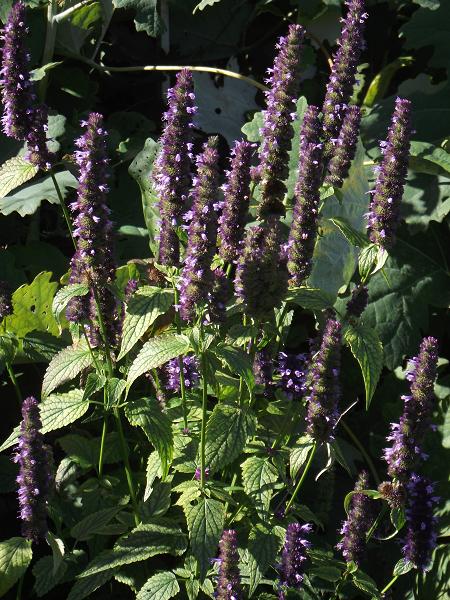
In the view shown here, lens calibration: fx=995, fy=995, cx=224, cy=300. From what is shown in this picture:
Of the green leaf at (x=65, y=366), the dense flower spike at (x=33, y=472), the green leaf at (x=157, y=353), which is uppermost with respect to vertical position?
the green leaf at (x=157, y=353)

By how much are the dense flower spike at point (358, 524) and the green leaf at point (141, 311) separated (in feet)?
2.40

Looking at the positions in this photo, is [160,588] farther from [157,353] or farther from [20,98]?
[20,98]

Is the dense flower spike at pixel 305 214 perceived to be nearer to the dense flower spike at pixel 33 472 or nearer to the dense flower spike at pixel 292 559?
the dense flower spike at pixel 292 559

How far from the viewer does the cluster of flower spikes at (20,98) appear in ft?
8.48

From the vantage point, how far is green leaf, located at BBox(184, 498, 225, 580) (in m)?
2.50

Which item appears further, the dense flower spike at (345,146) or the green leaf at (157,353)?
the dense flower spike at (345,146)

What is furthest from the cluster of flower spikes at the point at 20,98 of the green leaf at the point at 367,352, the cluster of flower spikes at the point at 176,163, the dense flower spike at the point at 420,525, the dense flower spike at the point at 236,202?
the dense flower spike at the point at 420,525

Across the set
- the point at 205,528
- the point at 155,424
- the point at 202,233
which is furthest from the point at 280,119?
the point at 205,528

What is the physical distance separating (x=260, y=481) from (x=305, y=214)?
725 millimetres

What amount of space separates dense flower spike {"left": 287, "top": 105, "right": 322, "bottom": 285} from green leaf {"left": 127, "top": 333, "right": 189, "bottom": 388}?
40 cm

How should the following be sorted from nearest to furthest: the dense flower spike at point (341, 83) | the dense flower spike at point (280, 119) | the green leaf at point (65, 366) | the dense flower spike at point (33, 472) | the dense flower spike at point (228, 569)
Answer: the dense flower spike at point (228, 569), the dense flower spike at point (33, 472), the dense flower spike at point (280, 119), the green leaf at point (65, 366), the dense flower spike at point (341, 83)

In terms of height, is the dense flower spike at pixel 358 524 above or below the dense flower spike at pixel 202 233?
below

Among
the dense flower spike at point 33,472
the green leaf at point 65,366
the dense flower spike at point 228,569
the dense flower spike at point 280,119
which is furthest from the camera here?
the green leaf at point 65,366

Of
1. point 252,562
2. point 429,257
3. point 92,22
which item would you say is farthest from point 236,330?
point 92,22
